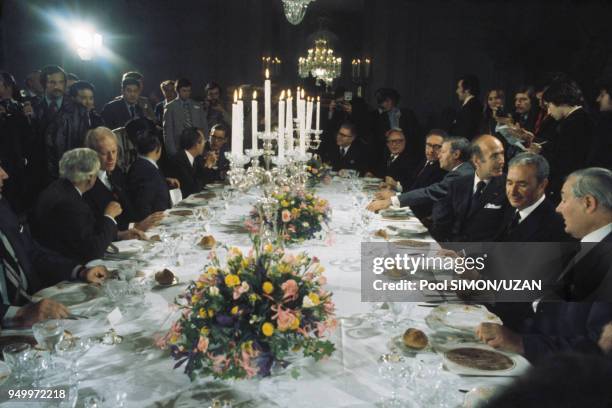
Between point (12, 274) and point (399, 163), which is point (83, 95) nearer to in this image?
point (399, 163)

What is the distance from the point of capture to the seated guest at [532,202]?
2.67 meters

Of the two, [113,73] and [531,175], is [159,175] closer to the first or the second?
[531,175]

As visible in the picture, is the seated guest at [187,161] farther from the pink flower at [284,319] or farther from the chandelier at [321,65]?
the chandelier at [321,65]

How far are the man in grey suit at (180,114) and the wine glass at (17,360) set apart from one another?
528cm

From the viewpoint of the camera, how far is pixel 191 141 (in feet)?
15.4

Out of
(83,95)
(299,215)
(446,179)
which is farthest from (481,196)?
(83,95)

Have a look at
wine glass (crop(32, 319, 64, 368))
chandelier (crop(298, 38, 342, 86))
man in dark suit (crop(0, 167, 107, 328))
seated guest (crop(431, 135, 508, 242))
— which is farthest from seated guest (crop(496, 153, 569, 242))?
chandelier (crop(298, 38, 342, 86))

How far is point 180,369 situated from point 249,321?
265 mm

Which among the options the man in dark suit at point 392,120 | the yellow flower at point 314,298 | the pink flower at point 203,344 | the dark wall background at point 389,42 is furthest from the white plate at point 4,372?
the dark wall background at point 389,42

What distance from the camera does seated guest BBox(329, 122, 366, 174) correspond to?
5770 mm

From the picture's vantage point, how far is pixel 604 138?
459cm

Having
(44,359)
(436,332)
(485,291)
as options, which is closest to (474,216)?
(485,291)

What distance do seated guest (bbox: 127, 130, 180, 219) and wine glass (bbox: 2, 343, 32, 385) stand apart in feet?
7.80

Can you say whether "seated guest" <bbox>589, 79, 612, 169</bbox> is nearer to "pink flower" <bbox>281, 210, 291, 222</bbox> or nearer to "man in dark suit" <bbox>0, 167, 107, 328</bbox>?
"pink flower" <bbox>281, 210, 291, 222</bbox>
